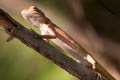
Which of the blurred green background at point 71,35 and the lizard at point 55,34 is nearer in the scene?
the lizard at point 55,34

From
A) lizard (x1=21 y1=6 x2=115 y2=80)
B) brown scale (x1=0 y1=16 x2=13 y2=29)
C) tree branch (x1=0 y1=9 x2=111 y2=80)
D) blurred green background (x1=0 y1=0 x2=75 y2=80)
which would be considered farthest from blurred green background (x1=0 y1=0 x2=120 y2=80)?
brown scale (x1=0 y1=16 x2=13 y2=29)

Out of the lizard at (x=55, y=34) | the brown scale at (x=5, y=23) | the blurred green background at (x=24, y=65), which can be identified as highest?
the blurred green background at (x=24, y=65)

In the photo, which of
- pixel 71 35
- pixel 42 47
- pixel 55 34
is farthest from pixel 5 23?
pixel 71 35

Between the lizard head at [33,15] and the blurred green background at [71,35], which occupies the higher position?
the blurred green background at [71,35]

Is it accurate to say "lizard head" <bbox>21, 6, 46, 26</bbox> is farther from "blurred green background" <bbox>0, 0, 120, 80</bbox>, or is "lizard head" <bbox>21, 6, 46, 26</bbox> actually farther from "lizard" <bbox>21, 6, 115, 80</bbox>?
"blurred green background" <bbox>0, 0, 120, 80</bbox>

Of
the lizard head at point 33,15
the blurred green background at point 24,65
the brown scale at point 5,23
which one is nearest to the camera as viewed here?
the brown scale at point 5,23

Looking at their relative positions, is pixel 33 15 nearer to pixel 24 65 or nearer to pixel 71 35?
pixel 24 65

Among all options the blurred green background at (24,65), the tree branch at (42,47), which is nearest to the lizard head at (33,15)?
the tree branch at (42,47)

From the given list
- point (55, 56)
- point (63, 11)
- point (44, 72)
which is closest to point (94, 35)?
point (63, 11)

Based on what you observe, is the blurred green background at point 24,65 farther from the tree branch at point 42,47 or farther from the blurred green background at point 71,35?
the tree branch at point 42,47

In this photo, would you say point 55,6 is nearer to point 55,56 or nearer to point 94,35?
point 94,35
